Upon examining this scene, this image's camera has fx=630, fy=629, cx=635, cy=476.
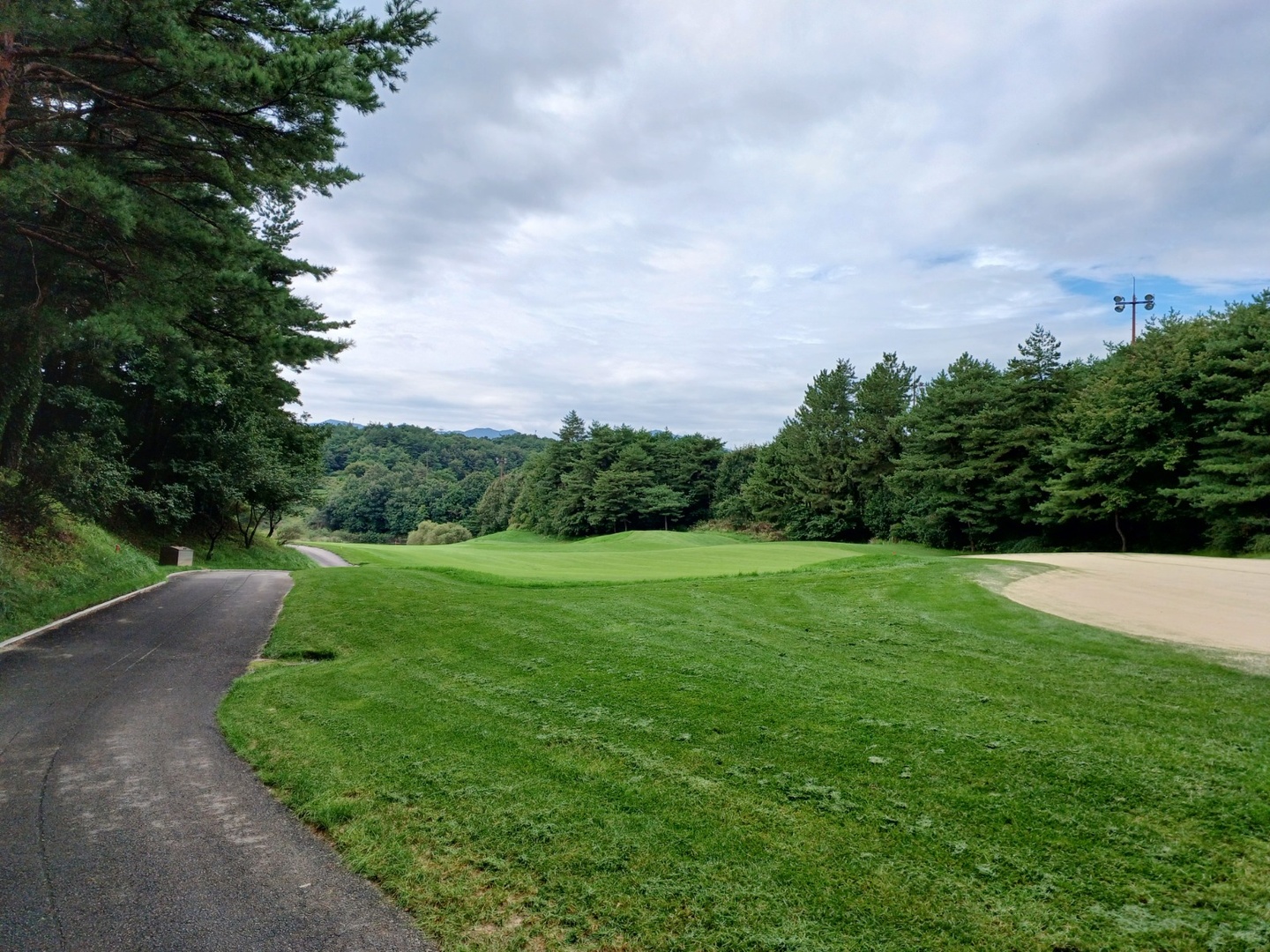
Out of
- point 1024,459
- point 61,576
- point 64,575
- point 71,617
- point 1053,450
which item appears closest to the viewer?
point 71,617

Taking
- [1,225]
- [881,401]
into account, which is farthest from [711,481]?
[1,225]

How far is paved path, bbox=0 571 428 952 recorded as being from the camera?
266 cm

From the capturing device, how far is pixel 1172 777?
3.49 meters

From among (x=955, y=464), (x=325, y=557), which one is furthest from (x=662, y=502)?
(x=325, y=557)

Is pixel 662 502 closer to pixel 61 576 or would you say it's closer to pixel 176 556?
Answer: pixel 176 556

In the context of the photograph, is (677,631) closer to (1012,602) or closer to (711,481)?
(1012,602)

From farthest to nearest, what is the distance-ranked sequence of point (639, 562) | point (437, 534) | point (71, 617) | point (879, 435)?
point (437, 534), point (879, 435), point (639, 562), point (71, 617)

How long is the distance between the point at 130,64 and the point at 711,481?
175 ft

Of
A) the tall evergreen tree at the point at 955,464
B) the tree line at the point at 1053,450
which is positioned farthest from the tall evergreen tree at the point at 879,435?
the tall evergreen tree at the point at 955,464

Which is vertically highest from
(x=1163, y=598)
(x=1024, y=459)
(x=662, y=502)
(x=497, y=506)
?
(x=1024, y=459)

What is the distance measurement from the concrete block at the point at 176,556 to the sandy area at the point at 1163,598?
69.6 feet

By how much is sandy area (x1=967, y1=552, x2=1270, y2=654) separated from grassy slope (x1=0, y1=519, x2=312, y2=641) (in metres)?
14.2

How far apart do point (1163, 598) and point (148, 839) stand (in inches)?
496

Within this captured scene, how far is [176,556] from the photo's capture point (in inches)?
733
